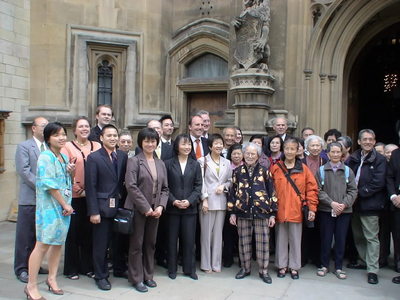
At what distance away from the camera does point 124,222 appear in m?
4.30

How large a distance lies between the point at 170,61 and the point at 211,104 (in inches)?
56.9

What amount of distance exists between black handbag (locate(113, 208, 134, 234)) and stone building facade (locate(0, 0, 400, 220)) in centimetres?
358

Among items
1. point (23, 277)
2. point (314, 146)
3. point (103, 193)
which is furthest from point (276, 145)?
point (23, 277)

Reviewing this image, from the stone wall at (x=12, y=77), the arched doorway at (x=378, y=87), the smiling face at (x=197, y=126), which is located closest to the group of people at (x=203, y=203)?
the smiling face at (x=197, y=126)

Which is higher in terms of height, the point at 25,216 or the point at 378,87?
the point at 378,87

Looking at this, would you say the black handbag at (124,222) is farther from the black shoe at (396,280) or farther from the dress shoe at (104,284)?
the black shoe at (396,280)

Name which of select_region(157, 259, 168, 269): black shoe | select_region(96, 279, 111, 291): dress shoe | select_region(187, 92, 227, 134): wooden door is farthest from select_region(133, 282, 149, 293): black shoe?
select_region(187, 92, 227, 134): wooden door

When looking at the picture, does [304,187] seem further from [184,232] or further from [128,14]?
[128,14]

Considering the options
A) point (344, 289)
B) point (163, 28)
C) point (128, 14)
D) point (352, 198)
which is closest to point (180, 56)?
point (163, 28)

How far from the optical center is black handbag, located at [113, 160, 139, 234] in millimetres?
4285

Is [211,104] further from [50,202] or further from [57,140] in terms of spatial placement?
[50,202]

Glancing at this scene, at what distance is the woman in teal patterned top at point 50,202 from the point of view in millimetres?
4008

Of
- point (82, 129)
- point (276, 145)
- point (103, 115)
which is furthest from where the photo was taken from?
point (276, 145)

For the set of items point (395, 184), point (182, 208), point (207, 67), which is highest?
point (207, 67)
